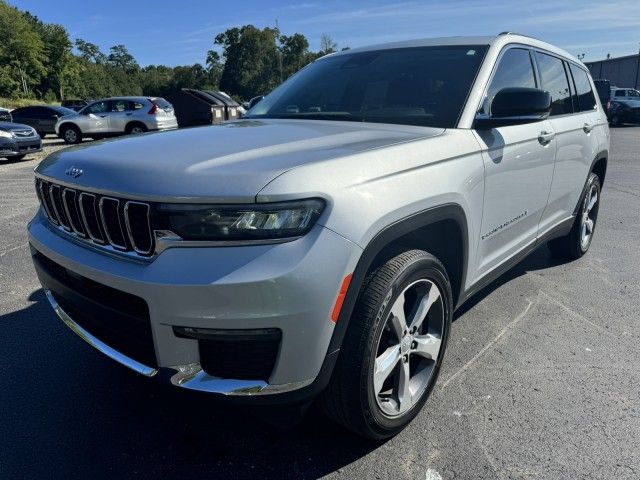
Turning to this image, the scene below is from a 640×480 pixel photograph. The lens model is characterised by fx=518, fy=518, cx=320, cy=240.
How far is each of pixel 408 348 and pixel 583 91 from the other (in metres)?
3.44

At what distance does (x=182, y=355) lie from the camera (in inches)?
74.0

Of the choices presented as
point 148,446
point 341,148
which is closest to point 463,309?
point 341,148

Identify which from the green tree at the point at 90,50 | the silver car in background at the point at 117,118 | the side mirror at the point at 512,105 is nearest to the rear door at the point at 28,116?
the silver car in background at the point at 117,118

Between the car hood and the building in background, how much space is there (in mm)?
60620

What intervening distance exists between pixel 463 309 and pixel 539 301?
656 millimetres

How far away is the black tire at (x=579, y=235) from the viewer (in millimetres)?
4648

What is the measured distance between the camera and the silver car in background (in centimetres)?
1894

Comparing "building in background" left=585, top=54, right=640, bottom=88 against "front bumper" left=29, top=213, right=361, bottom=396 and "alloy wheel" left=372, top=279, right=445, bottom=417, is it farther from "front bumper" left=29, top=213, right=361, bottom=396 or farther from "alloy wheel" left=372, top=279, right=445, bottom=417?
"front bumper" left=29, top=213, right=361, bottom=396

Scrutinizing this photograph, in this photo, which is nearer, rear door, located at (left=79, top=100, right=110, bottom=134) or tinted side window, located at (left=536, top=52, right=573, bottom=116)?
tinted side window, located at (left=536, top=52, right=573, bottom=116)

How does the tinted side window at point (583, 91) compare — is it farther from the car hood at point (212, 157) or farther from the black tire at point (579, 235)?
the car hood at point (212, 157)

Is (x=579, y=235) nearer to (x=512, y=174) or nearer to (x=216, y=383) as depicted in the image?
(x=512, y=174)

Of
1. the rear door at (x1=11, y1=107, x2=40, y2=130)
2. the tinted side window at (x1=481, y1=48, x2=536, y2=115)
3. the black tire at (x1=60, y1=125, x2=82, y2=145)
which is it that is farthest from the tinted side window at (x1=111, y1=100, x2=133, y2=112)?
the tinted side window at (x1=481, y1=48, x2=536, y2=115)

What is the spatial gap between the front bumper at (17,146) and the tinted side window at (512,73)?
1301 centimetres

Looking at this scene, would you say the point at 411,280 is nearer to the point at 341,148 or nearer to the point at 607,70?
the point at 341,148
